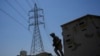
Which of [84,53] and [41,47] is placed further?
[41,47]

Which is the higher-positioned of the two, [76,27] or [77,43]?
[76,27]

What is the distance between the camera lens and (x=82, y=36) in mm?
12102

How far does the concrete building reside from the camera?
452 inches

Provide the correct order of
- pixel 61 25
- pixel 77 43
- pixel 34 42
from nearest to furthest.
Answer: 1. pixel 77 43
2. pixel 61 25
3. pixel 34 42

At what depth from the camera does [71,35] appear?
12898 mm

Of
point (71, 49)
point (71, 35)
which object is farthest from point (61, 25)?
point (71, 49)

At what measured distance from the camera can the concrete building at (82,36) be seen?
11.5m

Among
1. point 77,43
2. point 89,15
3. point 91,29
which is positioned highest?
point 89,15

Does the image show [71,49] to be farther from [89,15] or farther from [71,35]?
[89,15]

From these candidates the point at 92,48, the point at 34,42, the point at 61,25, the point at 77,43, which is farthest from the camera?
the point at 34,42

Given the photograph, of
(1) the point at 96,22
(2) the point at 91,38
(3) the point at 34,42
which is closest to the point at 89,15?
(1) the point at 96,22

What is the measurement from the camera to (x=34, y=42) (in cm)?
3078

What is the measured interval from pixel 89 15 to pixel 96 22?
0.73m

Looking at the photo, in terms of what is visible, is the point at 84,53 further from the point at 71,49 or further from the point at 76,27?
the point at 76,27
